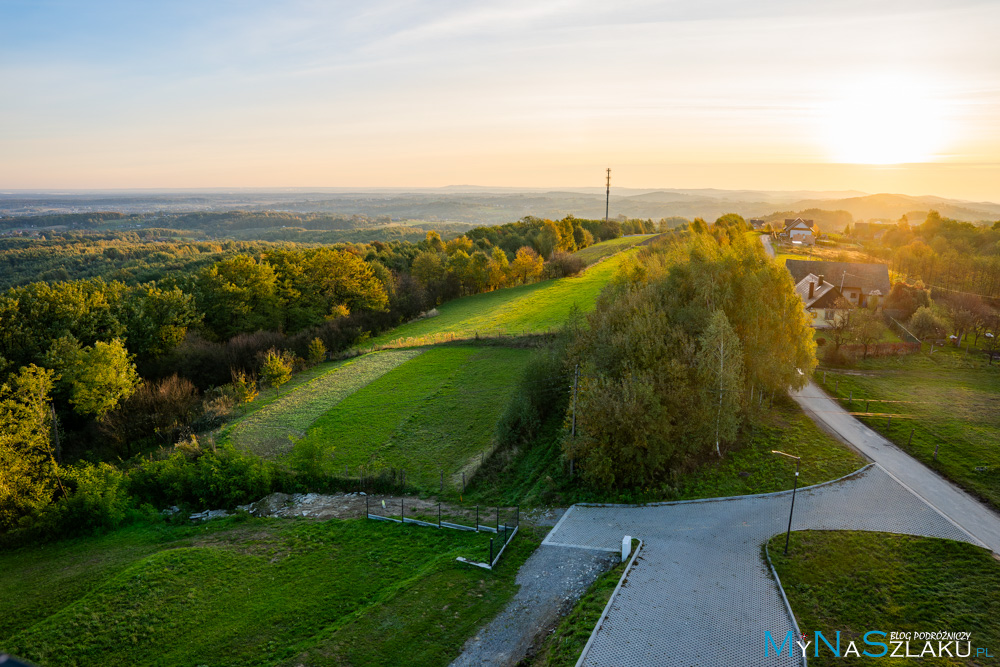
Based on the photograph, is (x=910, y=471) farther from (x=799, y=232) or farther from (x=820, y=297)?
(x=799, y=232)

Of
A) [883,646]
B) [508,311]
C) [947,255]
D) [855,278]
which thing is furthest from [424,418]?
[947,255]

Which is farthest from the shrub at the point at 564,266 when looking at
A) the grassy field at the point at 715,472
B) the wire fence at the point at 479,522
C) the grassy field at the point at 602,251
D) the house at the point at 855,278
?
the wire fence at the point at 479,522

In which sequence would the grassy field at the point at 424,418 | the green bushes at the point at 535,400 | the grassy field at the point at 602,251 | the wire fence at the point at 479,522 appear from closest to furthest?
1. the wire fence at the point at 479,522
2. the grassy field at the point at 424,418
3. the green bushes at the point at 535,400
4. the grassy field at the point at 602,251

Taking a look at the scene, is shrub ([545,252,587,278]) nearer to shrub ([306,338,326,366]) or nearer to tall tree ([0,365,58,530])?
shrub ([306,338,326,366])

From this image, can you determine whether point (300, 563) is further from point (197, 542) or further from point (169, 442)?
point (169, 442)

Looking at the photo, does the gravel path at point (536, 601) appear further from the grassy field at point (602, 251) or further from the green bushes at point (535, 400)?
the grassy field at point (602, 251)

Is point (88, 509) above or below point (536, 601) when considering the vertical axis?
below

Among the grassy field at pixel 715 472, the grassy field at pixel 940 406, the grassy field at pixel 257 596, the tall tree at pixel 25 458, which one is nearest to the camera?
the grassy field at pixel 257 596
